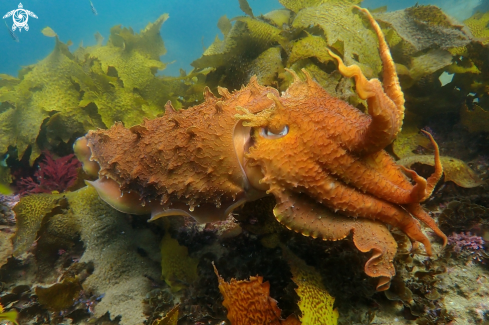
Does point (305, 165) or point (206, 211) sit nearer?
point (305, 165)

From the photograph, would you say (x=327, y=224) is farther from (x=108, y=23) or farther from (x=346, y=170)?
(x=108, y=23)

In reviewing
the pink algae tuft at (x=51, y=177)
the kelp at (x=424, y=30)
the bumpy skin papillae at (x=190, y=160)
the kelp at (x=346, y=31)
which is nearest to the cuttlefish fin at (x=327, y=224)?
the bumpy skin papillae at (x=190, y=160)

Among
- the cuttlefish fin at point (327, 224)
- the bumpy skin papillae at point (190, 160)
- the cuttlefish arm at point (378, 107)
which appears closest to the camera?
the cuttlefish arm at point (378, 107)

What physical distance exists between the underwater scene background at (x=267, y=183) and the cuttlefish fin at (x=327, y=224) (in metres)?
0.01

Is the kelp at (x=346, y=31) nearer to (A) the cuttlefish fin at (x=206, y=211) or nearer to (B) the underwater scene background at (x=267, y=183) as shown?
(B) the underwater scene background at (x=267, y=183)

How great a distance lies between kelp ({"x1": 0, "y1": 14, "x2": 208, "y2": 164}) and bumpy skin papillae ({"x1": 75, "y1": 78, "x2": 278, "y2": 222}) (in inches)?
64.7

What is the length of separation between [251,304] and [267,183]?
97 centimetres

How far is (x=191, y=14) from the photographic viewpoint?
6519 centimetres

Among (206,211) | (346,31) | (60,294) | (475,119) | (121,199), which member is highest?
(346,31)

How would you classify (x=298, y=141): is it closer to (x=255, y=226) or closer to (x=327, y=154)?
(x=327, y=154)

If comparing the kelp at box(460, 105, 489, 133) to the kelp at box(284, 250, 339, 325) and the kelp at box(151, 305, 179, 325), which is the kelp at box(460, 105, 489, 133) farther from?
the kelp at box(151, 305, 179, 325)

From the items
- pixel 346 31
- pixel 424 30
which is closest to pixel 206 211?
pixel 346 31

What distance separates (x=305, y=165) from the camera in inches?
68.6

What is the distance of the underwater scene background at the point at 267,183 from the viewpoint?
177 centimetres
